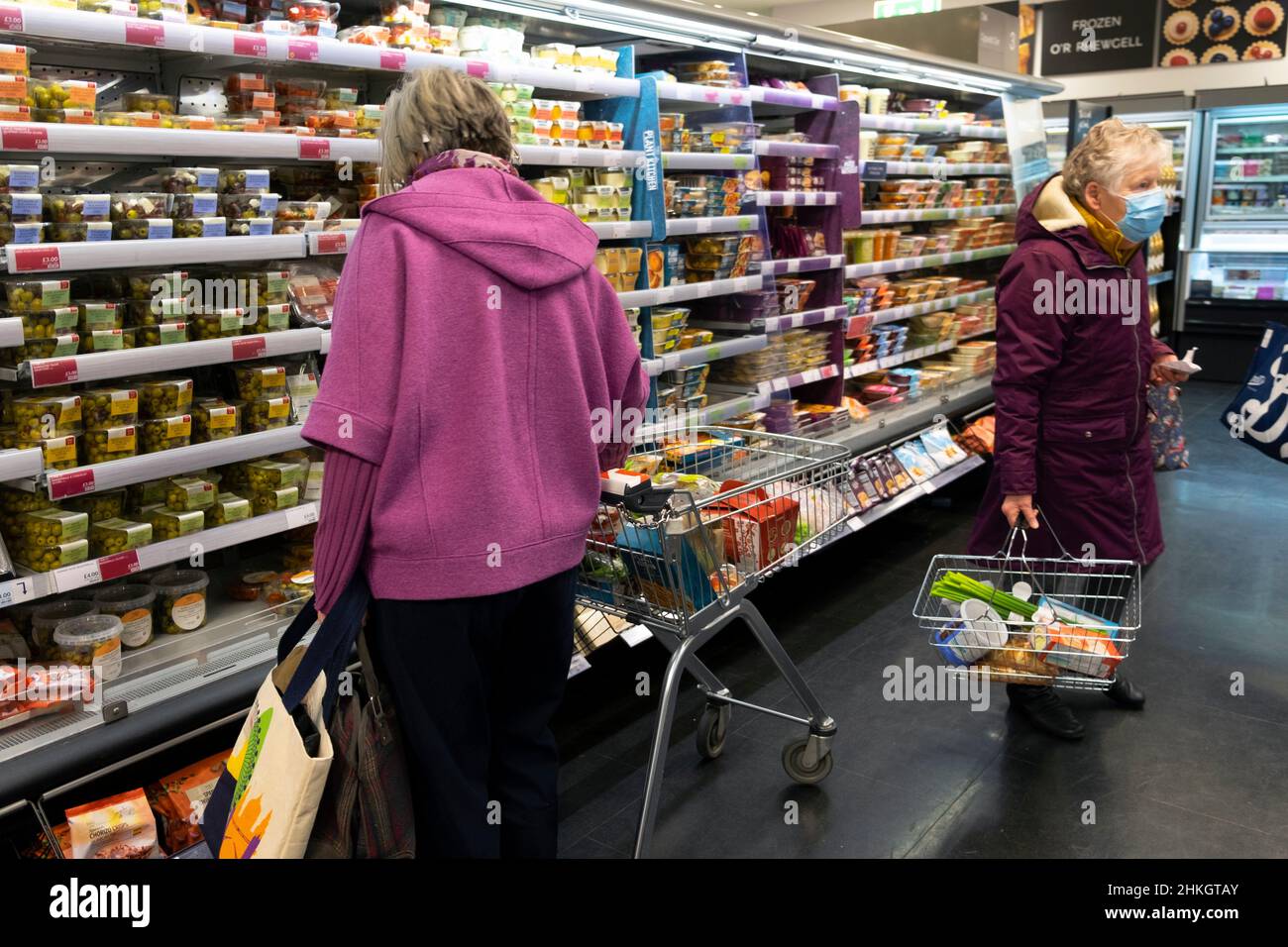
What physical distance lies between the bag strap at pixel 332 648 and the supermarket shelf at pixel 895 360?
4010 mm

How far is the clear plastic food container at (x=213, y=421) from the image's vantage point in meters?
2.97

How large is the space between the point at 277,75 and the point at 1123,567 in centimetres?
332

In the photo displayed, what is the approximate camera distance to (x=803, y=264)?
5160mm

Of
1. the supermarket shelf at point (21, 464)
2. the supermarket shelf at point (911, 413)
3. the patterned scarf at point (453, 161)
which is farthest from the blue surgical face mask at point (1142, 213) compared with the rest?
the supermarket shelf at point (21, 464)

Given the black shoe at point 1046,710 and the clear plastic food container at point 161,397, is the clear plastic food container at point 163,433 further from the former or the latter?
the black shoe at point 1046,710

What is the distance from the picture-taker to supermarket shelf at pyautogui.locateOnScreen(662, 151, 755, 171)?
427 cm

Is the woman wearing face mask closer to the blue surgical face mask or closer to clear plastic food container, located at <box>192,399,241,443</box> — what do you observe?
the blue surgical face mask

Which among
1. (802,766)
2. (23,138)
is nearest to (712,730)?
(802,766)

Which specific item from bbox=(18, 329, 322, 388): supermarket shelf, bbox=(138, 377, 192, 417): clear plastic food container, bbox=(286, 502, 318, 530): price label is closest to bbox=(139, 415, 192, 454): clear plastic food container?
bbox=(138, 377, 192, 417): clear plastic food container

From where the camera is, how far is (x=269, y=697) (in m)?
2.07

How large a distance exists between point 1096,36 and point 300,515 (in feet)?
37.2

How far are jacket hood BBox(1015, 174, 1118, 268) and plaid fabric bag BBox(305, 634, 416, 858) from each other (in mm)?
2413
